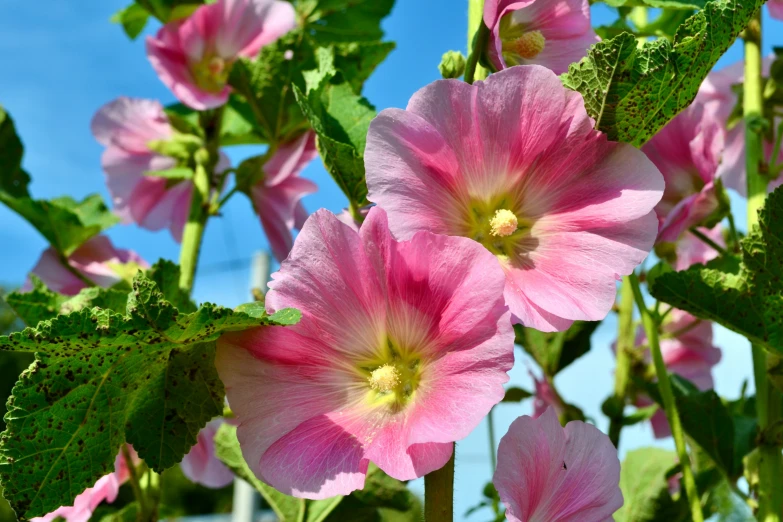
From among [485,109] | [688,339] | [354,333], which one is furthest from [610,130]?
[688,339]

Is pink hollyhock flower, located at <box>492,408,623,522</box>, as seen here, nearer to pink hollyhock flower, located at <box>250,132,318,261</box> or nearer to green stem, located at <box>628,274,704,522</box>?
green stem, located at <box>628,274,704,522</box>

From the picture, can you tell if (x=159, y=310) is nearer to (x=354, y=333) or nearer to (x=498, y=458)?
(x=354, y=333)

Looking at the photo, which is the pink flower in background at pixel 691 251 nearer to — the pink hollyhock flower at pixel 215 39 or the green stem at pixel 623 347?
the green stem at pixel 623 347

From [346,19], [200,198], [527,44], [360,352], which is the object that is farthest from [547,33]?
[346,19]

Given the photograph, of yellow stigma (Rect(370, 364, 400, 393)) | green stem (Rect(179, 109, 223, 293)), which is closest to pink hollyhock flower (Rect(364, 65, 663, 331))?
yellow stigma (Rect(370, 364, 400, 393))

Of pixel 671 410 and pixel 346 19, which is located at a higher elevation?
pixel 346 19

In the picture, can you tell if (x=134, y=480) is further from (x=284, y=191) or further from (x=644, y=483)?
(x=644, y=483)
